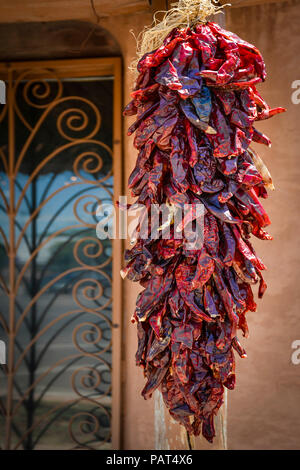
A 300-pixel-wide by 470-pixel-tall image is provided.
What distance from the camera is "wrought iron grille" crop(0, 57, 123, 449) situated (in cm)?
238

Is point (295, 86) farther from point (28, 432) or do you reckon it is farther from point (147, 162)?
point (28, 432)

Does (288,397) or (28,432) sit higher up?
(288,397)

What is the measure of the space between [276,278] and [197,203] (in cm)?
96

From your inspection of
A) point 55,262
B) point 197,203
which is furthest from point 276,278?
point 55,262

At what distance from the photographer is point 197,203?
1.29 meters

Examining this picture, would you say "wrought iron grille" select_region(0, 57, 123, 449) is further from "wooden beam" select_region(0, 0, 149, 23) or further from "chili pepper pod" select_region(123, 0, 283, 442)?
"chili pepper pod" select_region(123, 0, 283, 442)

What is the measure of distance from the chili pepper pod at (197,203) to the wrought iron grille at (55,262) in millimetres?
1071

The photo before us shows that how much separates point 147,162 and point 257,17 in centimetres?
117

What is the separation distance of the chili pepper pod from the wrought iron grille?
107 centimetres

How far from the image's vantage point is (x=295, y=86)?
209 cm

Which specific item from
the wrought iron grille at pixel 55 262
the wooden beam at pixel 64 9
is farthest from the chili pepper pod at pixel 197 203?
the wrought iron grille at pixel 55 262

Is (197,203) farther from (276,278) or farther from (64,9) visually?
(64,9)

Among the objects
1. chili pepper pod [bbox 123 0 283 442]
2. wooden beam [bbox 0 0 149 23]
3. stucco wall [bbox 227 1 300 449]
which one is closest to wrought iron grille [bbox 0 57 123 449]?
wooden beam [bbox 0 0 149 23]
